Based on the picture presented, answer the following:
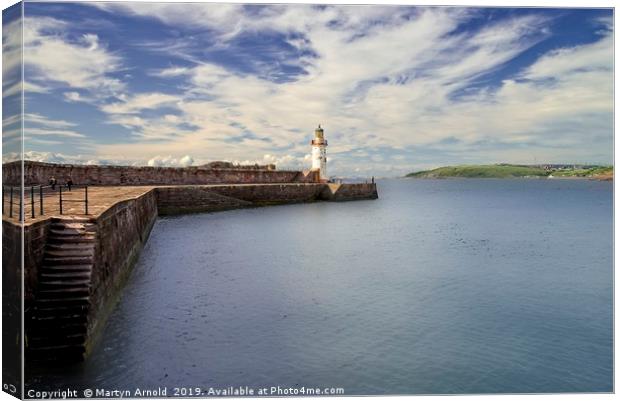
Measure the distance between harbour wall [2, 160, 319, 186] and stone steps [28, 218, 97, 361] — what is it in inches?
602

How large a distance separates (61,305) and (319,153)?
38947 millimetres

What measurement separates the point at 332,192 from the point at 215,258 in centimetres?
2745

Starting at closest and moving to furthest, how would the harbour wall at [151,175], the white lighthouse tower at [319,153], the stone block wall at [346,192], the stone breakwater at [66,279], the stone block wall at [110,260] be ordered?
the stone breakwater at [66,279]
the stone block wall at [110,260]
the harbour wall at [151,175]
the stone block wall at [346,192]
the white lighthouse tower at [319,153]

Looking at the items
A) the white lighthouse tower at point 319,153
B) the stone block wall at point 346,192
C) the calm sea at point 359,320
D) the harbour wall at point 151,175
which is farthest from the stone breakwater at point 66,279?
the white lighthouse tower at point 319,153

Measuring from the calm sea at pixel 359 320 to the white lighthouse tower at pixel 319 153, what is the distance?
2774 centimetres

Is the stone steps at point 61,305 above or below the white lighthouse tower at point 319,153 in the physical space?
below

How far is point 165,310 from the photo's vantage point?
8.54 meters

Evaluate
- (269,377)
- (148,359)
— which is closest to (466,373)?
(269,377)

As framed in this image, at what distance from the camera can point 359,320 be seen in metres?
8.22

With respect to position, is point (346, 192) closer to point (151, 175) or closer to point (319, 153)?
point (319, 153)

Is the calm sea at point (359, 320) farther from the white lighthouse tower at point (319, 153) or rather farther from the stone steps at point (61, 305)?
the white lighthouse tower at point (319, 153)

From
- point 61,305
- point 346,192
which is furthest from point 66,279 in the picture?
point 346,192

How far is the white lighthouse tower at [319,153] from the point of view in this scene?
4354 centimetres

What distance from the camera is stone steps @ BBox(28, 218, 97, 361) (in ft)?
18.6
